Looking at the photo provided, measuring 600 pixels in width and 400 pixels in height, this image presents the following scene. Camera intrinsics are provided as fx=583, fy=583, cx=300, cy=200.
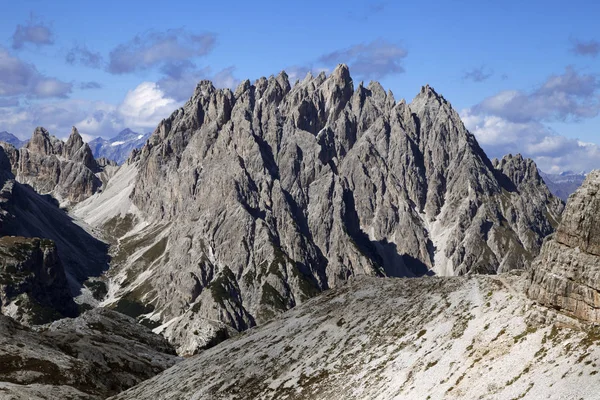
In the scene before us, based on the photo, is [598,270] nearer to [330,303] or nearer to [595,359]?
[595,359]

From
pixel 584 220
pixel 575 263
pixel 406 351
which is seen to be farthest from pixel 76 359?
pixel 584 220

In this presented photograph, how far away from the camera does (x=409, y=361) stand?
63125 millimetres

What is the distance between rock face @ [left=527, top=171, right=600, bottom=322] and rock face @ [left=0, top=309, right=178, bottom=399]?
265 ft

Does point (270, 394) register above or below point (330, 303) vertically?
below

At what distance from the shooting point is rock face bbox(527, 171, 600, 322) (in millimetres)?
55500

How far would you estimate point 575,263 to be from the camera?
192 feet

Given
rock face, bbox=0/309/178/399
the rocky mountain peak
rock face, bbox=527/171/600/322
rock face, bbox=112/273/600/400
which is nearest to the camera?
rock face, bbox=112/273/600/400

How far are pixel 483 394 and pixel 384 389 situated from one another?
12.1m

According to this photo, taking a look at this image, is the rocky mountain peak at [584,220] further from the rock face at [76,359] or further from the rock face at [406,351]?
the rock face at [76,359]

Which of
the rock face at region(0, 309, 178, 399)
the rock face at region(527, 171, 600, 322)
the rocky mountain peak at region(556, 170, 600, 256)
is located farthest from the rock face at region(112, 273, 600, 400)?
the rock face at region(0, 309, 178, 399)

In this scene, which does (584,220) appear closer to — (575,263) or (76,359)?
(575,263)

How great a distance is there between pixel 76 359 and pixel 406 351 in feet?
300

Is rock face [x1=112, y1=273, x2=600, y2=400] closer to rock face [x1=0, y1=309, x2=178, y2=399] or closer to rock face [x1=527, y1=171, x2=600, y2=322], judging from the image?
rock face [x1=527, y1=171, x2=600, y2=322]

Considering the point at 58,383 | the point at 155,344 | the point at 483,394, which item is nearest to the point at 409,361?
Answer: the point at 483,394
